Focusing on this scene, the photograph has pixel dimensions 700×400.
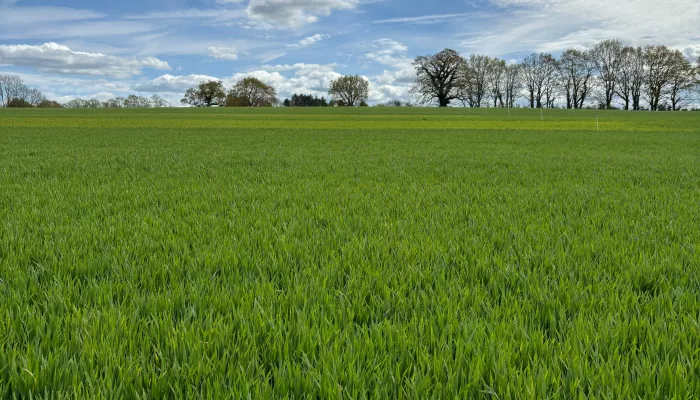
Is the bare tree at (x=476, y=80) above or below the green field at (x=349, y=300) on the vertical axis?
above

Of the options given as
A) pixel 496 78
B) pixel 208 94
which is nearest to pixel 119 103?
pixel 208 94

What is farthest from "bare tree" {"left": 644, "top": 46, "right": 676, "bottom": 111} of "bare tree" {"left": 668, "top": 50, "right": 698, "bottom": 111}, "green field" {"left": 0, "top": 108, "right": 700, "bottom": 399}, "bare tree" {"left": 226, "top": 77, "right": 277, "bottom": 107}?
"green field" {"left": 0, "top": 108, "right": 700, "bottom": 399}

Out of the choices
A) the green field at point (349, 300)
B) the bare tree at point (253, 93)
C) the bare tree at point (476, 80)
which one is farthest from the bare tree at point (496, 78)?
the green field at point (349, 300)

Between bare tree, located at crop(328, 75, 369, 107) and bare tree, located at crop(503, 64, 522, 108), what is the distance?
1233 inches

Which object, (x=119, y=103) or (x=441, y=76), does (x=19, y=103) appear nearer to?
(x=119, y=103)

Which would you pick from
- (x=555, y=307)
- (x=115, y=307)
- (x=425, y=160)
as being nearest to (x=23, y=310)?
(x=115, y=307)

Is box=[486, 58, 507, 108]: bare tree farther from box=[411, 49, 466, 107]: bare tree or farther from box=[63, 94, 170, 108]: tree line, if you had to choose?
box=[63, 94, 170, 108]: tree line

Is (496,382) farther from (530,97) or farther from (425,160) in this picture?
(530,97)

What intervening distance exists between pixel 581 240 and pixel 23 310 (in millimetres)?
4372

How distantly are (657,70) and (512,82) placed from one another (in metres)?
25.7

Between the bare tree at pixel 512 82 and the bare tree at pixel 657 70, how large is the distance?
74.3 feet

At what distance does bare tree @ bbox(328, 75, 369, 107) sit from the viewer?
110 metres

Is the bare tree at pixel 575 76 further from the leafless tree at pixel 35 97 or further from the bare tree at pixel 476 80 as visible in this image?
the leafless tree at pixel 35 97

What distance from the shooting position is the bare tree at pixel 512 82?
97.6 metres
